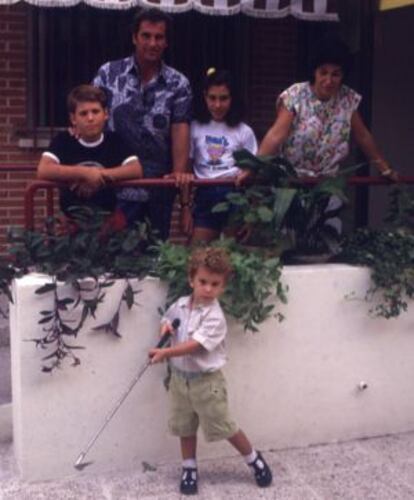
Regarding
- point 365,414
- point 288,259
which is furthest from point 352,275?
point 365,414

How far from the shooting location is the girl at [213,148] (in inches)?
195

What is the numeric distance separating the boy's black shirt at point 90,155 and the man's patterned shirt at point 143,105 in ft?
1.07

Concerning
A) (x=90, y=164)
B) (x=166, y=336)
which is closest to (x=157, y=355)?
(x=166, y=336)

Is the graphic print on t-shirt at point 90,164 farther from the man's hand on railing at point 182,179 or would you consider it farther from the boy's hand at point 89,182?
the man's hand on railing at point 182,179

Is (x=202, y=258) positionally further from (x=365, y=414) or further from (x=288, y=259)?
(x=365, y=414)

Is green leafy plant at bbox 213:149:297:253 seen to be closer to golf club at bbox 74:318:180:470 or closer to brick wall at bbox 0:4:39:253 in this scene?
golf club at bbox 74:318:180:470

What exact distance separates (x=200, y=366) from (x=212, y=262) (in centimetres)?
48

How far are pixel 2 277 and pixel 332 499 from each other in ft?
5.92

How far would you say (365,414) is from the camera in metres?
4.84

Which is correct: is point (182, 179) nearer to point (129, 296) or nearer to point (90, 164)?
point (90, 164)

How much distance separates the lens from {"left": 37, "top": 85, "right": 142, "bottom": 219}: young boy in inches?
167

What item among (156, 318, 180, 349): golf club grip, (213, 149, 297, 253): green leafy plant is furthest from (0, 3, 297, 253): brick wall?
(156, 318, 180, 349): golf club grip

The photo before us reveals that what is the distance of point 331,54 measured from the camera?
4.72 metres

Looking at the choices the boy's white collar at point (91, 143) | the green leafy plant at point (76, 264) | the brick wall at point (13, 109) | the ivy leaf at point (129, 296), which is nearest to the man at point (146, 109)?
the boy's white collar at point (91, 143)
